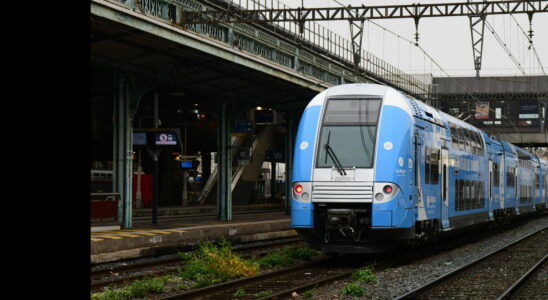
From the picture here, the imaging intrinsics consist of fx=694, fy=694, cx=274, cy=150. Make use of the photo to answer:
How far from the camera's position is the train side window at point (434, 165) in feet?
51.0

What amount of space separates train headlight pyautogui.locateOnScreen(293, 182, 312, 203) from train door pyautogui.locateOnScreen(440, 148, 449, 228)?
15.0ft

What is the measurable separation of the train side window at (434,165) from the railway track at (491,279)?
2041mm

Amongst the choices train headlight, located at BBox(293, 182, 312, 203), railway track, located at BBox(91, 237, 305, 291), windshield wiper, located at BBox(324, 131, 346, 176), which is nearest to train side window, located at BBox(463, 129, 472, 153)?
railway track, located at BBox(91, 237, 305, 291)

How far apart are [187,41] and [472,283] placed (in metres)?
8.53

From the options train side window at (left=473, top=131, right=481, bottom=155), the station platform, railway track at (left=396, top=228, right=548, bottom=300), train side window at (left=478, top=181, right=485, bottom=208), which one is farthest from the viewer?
train side window at (left=478, top=181, right=485, bottom=208)

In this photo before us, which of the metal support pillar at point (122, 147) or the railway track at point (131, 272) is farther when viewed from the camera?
the metal support pillar at point (122, 147)

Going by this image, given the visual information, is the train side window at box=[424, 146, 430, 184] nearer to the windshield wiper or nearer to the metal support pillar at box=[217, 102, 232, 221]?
the windshield wiper

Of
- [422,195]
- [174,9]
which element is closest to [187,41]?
[174,9]

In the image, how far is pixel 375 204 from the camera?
12.8 meters

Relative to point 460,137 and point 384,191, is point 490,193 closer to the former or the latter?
point 460,137

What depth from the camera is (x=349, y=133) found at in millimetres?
13602

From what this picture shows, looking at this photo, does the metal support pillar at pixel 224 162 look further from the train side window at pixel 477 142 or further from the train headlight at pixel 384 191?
the train headlight at pixel 384 191

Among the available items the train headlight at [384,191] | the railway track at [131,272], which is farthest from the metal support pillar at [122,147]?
the train headlight at [384,191]

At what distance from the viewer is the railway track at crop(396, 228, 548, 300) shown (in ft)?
34.1
